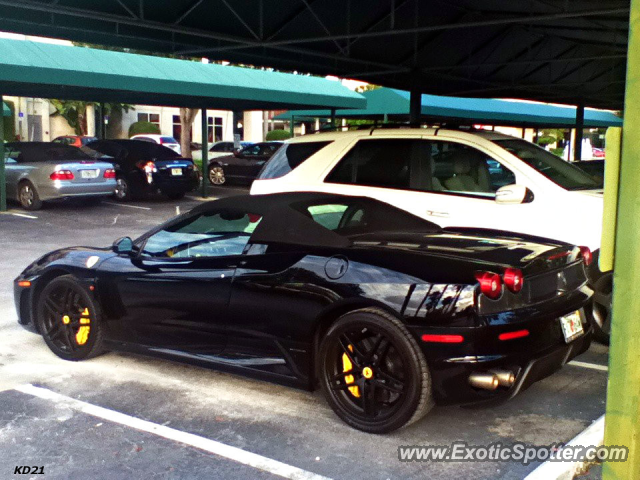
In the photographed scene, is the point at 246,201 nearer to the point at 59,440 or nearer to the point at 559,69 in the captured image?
the point at 59,440

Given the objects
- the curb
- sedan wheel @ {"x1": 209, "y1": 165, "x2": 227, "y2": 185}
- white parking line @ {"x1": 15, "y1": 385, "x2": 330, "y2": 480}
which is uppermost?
sedan wheel @ {"x1": 209, "y1": 165, "x2": 227, "y2": 185}

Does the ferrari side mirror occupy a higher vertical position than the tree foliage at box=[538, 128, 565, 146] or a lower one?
lower

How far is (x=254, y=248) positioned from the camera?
4863 mm

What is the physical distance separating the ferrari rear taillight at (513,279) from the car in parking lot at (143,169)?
15.8m

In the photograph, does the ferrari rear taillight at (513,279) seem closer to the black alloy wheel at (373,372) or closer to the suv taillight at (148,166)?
the black alloy wheel at (373,372)

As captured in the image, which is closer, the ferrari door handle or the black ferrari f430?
the black ferrari f430

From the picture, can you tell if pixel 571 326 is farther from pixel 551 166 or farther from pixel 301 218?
pixel 551 166

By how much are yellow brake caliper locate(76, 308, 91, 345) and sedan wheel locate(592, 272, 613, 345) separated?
4170 millimetres

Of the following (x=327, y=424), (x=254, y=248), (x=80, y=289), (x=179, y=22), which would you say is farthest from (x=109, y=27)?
(x=327, y=424)

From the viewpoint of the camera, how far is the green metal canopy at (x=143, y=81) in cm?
1428

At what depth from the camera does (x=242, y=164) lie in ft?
80.7

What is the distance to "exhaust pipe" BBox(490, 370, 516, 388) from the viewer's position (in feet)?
13.0

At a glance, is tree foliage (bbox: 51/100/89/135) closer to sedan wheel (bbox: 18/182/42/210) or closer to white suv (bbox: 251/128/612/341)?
sedan wheel (bbox: 18/182/42/210)

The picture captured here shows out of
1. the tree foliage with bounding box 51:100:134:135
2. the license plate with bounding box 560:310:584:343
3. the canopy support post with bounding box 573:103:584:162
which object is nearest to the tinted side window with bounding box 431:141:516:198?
the license plate with bounding box 560:310:584:343
